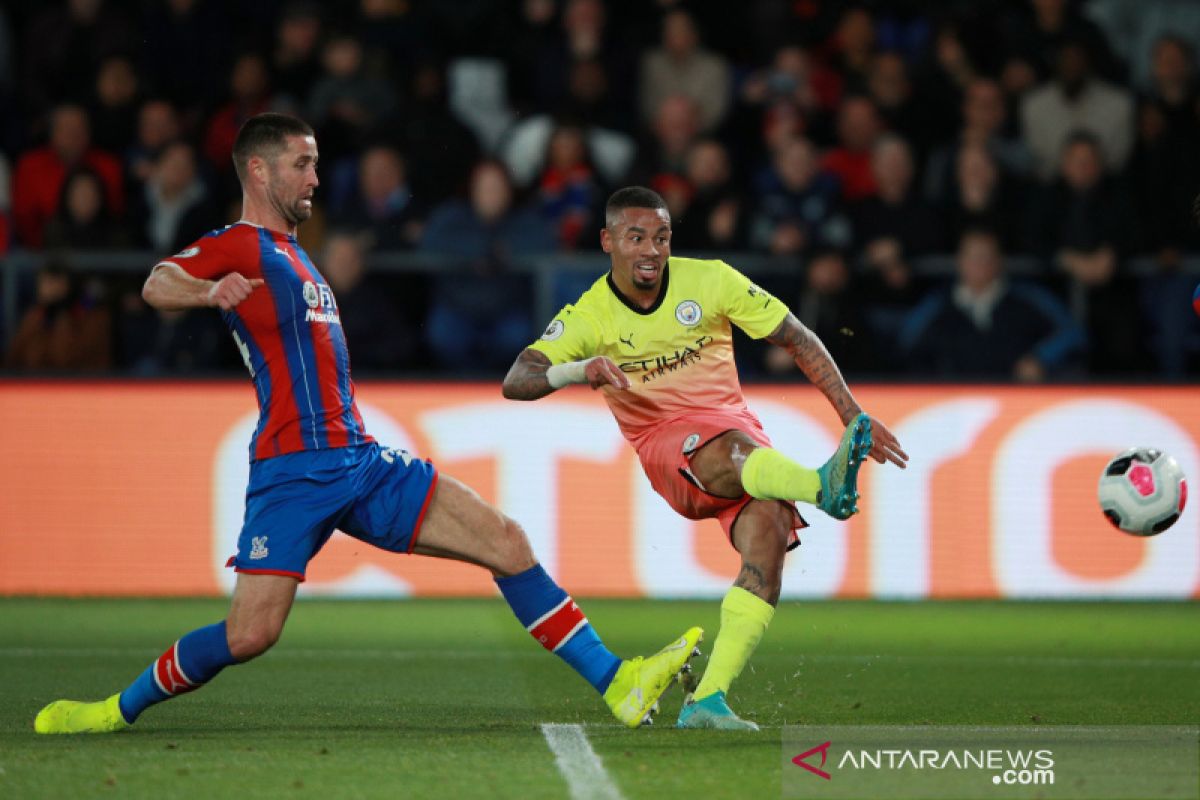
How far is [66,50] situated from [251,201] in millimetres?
9285

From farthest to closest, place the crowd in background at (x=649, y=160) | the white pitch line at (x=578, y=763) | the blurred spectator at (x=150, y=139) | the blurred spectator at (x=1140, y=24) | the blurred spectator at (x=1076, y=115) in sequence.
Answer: the blurred spectator at (x=1140, y=24), the blurred spectator at (x=1076, y=115), the blurred spectator at (x=150, y=139), the crowd in background at (x=649, y=160), the white pitch line at (x=578, y=763)

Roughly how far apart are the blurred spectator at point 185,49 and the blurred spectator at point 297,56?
515mm

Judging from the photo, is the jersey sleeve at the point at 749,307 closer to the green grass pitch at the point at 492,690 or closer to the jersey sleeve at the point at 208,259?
the green grass pitch at the point at 492,690

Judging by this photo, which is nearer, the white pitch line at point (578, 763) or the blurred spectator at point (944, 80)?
the white pitch line at point (578, 763)

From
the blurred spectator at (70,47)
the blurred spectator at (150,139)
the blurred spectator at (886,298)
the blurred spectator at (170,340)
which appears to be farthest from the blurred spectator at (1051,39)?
the blurred spectator at (70,47)

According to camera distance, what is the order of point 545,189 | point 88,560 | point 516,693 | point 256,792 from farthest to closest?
point 545,189 < point 88,560 < point 516,693 < point 256,792

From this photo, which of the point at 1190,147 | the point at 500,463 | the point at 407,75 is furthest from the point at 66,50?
the point at 1190,147

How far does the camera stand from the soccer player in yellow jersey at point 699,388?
741 cm

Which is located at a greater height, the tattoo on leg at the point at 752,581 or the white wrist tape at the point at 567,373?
the white wrist tape at the point at 567,373

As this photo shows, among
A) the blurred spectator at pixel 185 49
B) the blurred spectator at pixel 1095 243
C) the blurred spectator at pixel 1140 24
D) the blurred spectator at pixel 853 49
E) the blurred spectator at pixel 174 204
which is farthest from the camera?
the blurred spectator at pixel 1140 24

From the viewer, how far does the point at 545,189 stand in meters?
14.6

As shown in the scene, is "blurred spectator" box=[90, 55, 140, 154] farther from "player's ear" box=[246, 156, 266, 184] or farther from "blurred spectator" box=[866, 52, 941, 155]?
"player's ear" box=[246, 156, 266, 184]

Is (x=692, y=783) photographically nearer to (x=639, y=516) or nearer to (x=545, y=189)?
(x=639, y=516)

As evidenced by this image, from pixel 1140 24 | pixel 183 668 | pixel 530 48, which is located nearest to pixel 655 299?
pixel 183 668
